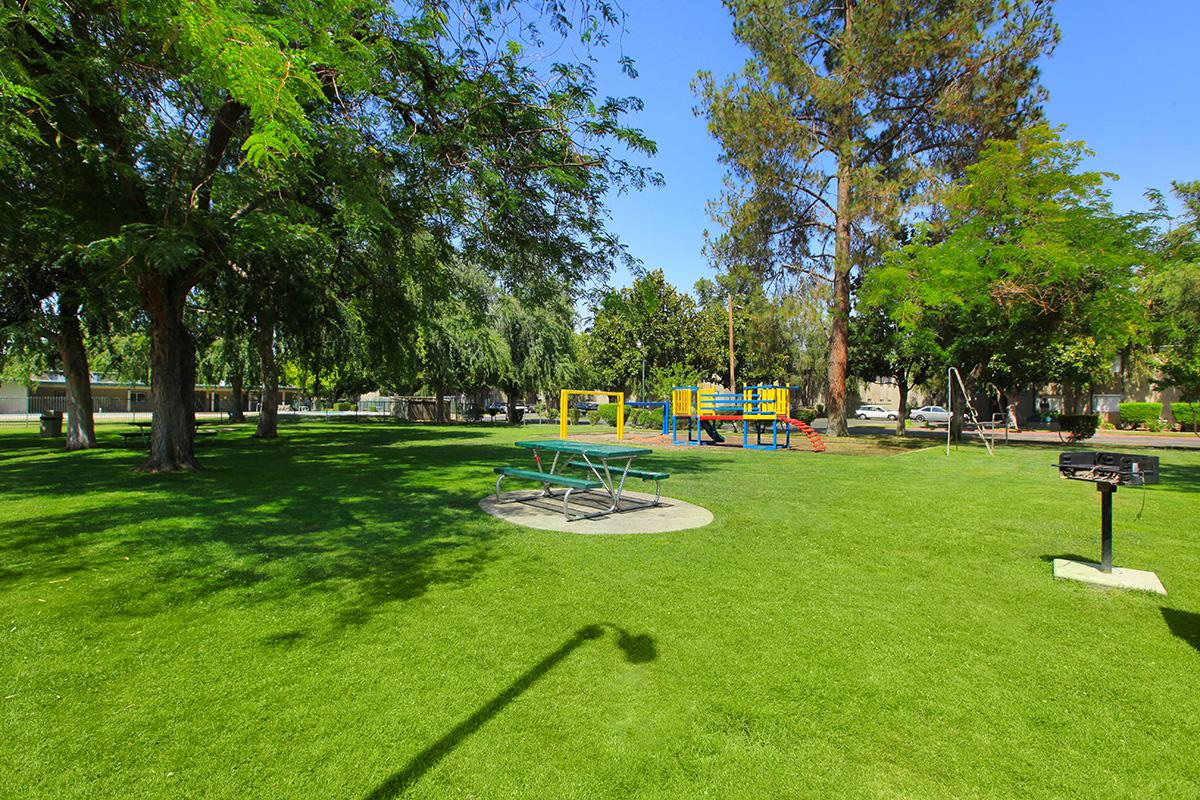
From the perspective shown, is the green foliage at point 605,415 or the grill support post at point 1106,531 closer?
the grill support post at point 1106,531

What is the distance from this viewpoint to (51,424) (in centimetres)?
2153

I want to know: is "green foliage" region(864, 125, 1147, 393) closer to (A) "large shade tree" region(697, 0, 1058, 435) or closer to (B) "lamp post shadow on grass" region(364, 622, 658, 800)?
(A) "large shade tree" region(697, 0, 1058, 435)

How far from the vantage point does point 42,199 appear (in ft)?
31.2

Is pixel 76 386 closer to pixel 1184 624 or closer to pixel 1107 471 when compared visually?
pixel 1107 471

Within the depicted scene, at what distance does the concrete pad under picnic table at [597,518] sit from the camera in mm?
6926

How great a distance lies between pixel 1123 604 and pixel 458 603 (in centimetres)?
508

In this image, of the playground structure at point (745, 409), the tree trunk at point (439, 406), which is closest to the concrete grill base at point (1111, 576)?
the playground structure at point (745, 409)

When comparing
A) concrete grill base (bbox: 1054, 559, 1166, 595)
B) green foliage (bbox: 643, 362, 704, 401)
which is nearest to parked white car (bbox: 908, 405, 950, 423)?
green foliage (bbox: 643, 362, 704, 401)

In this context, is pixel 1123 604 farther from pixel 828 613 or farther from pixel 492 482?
pixel 492 482

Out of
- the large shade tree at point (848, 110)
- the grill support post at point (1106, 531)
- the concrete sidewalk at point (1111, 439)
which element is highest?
the large shade tree at point (848, 110)

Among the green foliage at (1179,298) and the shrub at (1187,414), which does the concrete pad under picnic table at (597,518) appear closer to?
the green foliage at (1179,298)

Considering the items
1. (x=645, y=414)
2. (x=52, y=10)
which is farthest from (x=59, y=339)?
(x=645, y=414)

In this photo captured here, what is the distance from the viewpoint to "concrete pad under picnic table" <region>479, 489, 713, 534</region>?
22.7 ft

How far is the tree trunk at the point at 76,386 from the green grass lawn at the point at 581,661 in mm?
12021
